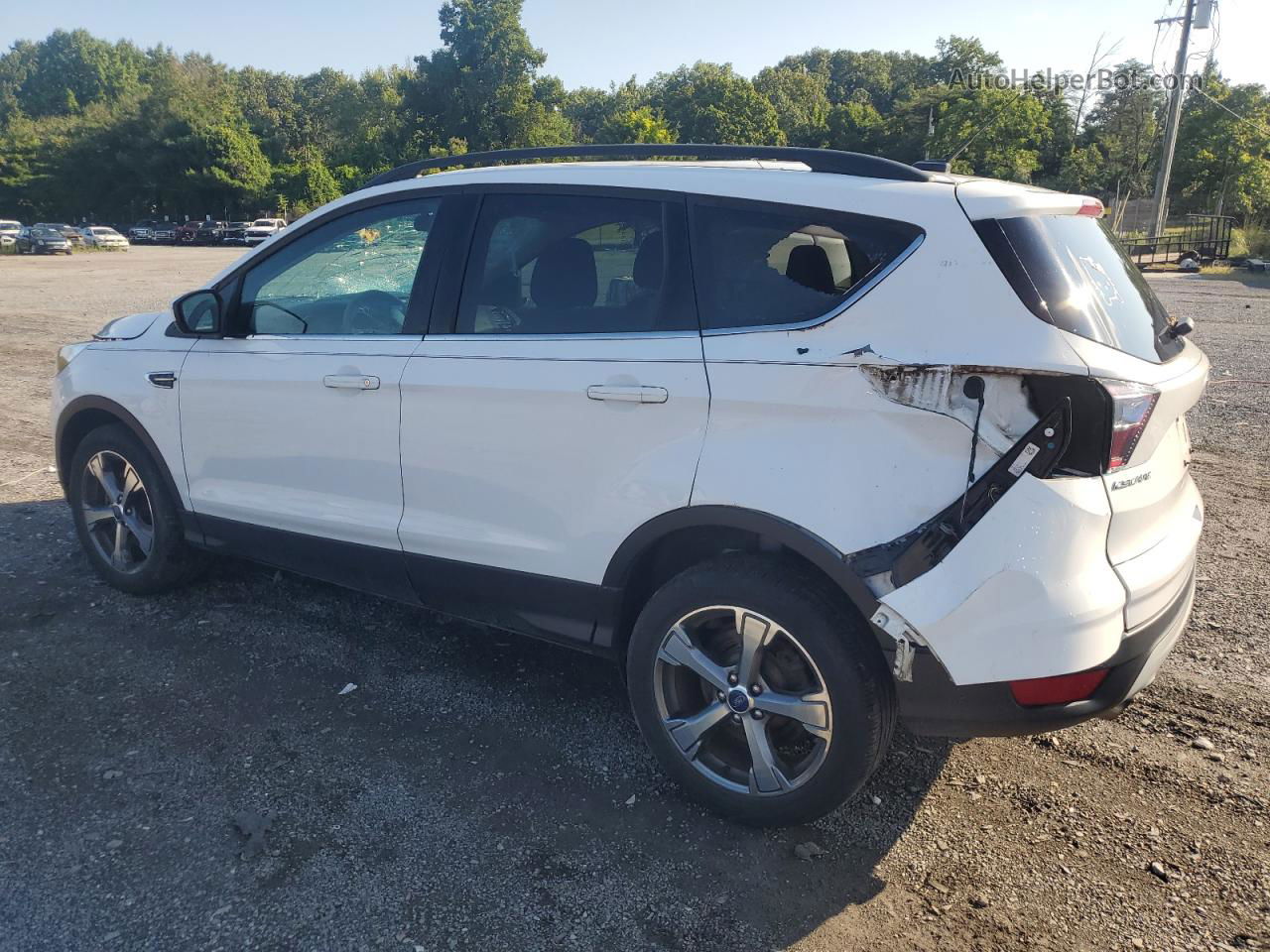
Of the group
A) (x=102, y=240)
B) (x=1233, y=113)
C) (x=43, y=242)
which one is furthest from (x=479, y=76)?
(x=1233, y=113)

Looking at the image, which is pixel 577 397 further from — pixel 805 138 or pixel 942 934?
pixel 805 138

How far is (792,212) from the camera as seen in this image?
2816mm

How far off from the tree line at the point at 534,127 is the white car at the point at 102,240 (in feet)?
54.8

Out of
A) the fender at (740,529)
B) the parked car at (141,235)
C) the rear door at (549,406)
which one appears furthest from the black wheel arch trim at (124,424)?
the parked car at (141,235)

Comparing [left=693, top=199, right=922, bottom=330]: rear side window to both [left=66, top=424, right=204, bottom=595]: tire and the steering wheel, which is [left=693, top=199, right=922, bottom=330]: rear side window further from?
[left=66, top=424, right=204, bottom=595]: tire

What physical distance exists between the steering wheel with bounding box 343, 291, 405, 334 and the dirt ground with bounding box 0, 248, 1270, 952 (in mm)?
1387

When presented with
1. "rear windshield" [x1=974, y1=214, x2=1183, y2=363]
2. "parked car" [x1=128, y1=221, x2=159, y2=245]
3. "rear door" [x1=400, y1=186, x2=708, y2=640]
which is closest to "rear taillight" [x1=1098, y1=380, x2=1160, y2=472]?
"rear windshield" [x1=974, y1=214, x2=1183, y2=363]

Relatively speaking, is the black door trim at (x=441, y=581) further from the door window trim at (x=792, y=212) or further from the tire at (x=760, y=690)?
the door window trim at (x=792, y=212)

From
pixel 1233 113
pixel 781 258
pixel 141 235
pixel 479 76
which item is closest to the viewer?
pixel 781 258

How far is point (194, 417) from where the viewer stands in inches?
164

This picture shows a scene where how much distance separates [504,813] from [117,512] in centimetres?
274

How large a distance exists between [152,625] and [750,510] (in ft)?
9.99

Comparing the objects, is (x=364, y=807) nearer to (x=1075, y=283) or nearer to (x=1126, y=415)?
(x=1126, y=415)

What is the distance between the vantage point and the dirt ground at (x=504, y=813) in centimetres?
254
